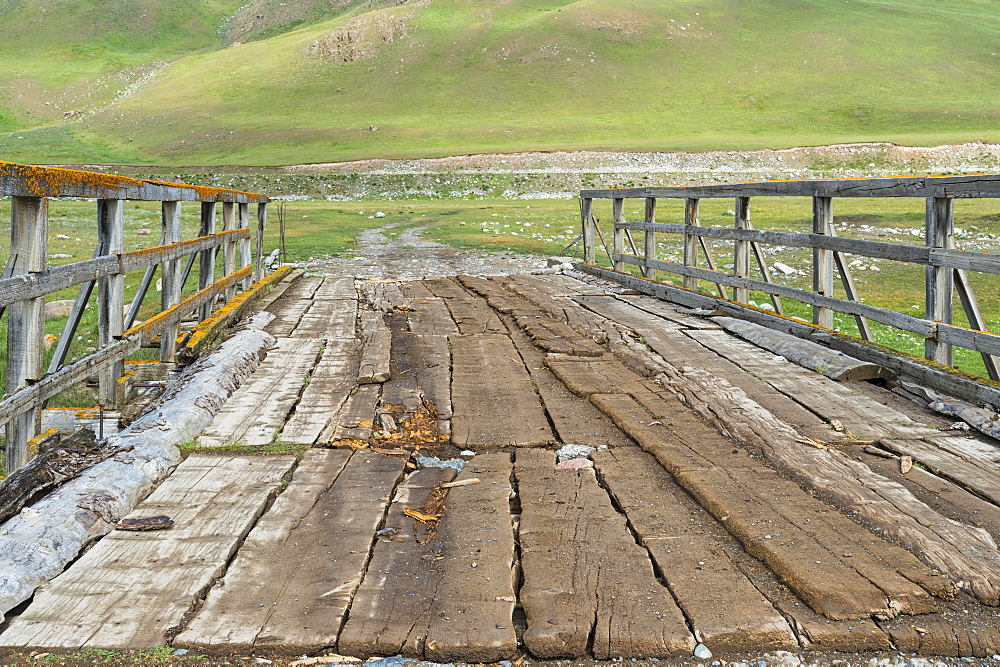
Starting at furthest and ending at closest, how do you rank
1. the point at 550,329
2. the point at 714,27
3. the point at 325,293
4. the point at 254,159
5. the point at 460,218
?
the point at 714,27 < the point at 254,159 < the point at 460,218 < the point at 325,293 < the point at 550,329

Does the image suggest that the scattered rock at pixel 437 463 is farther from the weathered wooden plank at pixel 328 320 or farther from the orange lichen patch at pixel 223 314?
the weathered wooden plank at pixel 328 320

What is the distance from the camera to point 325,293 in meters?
11.6

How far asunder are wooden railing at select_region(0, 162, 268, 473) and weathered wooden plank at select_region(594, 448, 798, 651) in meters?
2.83

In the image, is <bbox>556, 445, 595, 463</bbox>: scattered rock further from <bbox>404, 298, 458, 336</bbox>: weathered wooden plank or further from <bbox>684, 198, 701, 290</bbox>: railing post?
<bbox>684, 198, 701, 290</bbox>: railing post

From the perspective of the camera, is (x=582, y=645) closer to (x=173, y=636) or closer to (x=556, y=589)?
(x=556, y=589)

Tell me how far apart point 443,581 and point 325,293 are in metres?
8.74

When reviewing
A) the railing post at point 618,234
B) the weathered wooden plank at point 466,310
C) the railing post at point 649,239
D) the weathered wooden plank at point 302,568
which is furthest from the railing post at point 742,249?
the weathered wooden plank at point 302,568

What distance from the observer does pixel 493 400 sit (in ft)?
19.2

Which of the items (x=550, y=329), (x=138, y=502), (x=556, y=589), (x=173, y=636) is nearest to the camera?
(x=173, y=636)

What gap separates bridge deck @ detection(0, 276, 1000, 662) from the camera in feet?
9.62

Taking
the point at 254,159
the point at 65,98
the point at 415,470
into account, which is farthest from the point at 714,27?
the point at 415,470

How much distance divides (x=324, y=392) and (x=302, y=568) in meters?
2.78

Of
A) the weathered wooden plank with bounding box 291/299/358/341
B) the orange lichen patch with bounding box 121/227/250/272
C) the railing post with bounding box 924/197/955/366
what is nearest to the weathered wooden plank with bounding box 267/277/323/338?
the weathered wooden plank with bounding box 291/299/358/341

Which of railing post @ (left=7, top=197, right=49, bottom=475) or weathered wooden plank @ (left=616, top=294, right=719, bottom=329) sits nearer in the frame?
railing post @ (left=7, top=197, right=49, bottom=475)
